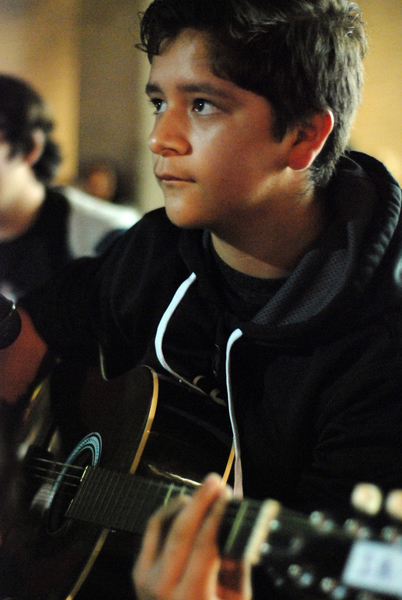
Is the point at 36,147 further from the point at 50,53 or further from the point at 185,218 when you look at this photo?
the point at 185,218

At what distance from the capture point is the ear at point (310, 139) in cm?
89

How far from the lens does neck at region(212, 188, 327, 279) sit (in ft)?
2.95

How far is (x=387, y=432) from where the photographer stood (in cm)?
71

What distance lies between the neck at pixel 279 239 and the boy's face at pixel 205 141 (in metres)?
0.04

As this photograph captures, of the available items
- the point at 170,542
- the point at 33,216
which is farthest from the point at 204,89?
the point at 33,216

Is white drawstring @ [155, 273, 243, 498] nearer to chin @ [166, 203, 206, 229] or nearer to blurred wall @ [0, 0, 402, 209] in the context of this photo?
chin @ [166, 203, 206, 229]

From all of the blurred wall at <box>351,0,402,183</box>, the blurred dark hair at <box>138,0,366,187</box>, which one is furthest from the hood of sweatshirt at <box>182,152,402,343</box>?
the blurred wall at <box>351,0,402,183</box>

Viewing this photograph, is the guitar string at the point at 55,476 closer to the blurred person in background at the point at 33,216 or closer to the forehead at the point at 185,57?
the forehead at the point at 185,57

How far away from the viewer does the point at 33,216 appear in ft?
5.39

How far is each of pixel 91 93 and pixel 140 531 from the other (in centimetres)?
216

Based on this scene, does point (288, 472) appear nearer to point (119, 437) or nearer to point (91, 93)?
point (119, 437)

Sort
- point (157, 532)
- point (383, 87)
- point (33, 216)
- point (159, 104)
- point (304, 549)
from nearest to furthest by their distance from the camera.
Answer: point (304, 549), point (157, 532), point (159, 104), point (33, 216), point (383, 87)

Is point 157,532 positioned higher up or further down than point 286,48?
further down

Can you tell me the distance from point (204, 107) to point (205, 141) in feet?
0.16
